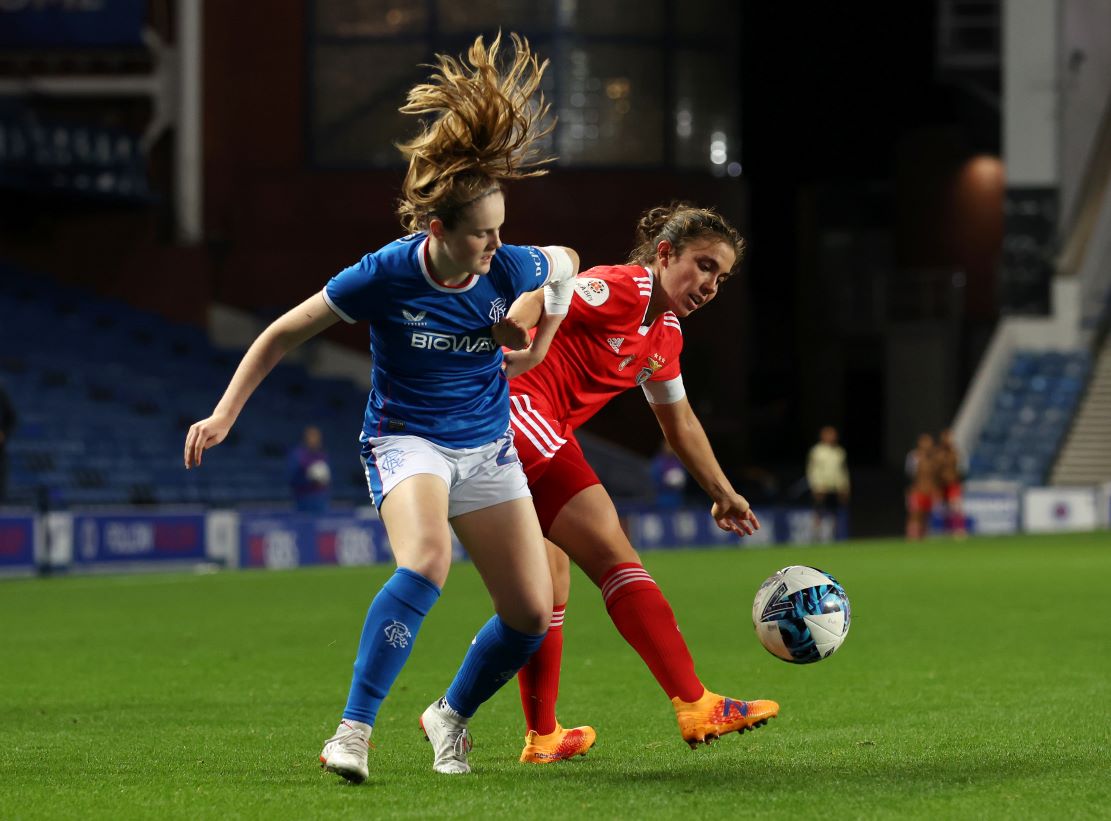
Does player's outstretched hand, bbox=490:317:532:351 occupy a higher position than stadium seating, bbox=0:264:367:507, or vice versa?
player's outstretched hand, bbox=490:317:532:351

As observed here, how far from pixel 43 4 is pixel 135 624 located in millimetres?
17867

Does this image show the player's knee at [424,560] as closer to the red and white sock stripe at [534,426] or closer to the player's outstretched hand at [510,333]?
the player's outstretched hand at [510,333]

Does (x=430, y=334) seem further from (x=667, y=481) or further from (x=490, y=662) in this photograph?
(x=667, y=481)

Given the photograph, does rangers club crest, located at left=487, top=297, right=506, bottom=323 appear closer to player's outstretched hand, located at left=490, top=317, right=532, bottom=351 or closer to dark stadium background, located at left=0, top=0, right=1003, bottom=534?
player's outstretched hand, located at left=490, top=317, right=532, bottom=351

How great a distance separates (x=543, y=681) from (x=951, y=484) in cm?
2553

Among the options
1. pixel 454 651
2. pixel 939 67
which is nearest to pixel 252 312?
pixel 939 67

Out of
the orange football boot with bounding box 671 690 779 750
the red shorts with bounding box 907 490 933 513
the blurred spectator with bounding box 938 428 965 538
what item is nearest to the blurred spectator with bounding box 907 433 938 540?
the red shorts with bounding box 907 490 933 513

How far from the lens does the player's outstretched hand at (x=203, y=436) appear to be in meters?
5.59

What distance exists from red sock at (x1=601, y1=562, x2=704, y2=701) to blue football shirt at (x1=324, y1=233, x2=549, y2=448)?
83 centimetres

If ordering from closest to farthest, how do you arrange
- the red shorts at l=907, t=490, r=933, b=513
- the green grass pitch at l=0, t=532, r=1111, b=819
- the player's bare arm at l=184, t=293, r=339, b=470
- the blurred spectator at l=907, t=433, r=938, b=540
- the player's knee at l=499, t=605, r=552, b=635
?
1. the green grass pitch at l=0, t=532, r=1111, b=819
2. the player's bare arm at l=184, t=293, r=339, b=470
3. the player's knee at l=499, t=605, r=552, b=635
4. the blurred spectator at l=907, t=433, r=938, b=540
5. the red shorts at l=907, t=490, r=933, b=513

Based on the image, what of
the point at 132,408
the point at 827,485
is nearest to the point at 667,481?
the point at 827,485

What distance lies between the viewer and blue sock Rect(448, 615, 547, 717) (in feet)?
20.5

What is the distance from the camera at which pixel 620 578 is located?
6.59 meters

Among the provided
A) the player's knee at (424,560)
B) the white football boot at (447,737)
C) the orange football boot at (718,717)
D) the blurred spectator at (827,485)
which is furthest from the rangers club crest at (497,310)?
the blurred spectator at (827,485)
